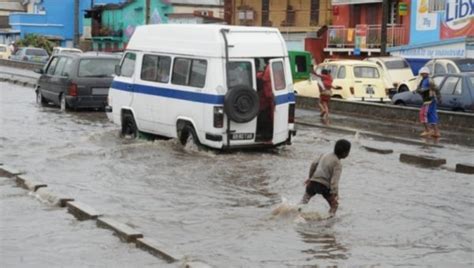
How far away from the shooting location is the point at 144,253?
832 centimetres

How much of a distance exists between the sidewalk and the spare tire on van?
5363 millimetres

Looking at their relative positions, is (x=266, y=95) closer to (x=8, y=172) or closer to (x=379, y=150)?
(x=379, y=150)

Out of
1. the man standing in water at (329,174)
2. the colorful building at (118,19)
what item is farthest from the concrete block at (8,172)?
the colorful building at (118,19)

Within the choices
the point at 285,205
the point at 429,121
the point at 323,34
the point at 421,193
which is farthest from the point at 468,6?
the point at 285,205

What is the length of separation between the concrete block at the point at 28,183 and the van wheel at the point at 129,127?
17.4ft

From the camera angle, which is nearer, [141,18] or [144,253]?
[144,253]

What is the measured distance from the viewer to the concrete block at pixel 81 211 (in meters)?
9.86

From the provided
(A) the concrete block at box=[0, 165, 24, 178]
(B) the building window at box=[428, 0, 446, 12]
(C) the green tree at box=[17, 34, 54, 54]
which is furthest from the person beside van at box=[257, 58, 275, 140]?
(C) the green tree at box=[17, 34, 54, 54]

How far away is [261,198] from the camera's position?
38.7 ft

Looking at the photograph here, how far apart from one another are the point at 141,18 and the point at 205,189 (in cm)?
6058

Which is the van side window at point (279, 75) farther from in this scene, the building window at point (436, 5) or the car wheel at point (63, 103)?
the building window at point (436, 5)

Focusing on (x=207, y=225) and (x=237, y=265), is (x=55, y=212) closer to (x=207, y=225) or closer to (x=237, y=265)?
(x=207, y=225)

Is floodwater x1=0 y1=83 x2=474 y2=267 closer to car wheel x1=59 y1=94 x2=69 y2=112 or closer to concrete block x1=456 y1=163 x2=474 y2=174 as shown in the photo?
concrete block x1=456 y1=163 x2=474 y2=174

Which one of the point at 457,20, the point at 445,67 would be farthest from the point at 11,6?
the point at 445,67
